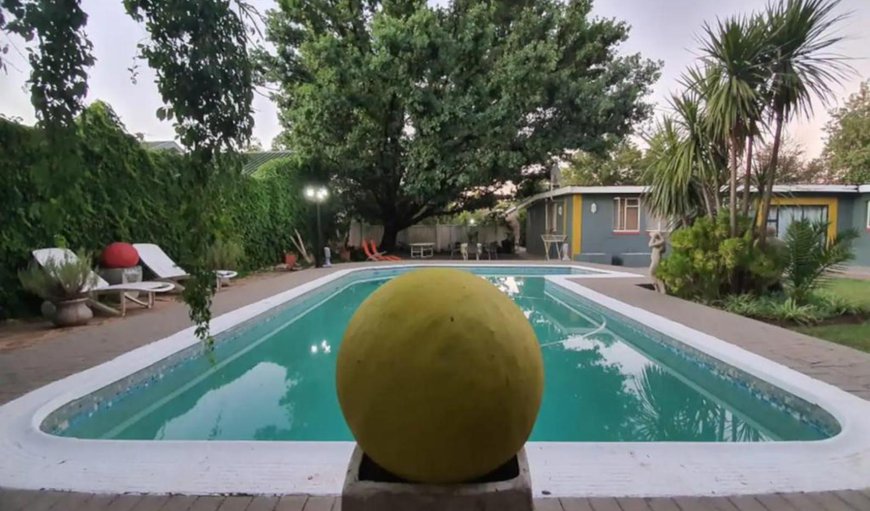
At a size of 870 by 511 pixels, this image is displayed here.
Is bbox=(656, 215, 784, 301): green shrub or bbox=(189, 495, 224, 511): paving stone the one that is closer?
bbox=(189, 495, 224, 511): paving stone

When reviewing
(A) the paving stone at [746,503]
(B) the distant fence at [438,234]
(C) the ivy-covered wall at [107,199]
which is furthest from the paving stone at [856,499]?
(B) the distant fence at [438,234]

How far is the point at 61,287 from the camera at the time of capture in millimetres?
6203

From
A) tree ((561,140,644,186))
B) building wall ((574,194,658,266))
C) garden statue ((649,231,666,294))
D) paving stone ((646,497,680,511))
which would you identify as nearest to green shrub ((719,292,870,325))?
garden statue ((649,231,666,294))

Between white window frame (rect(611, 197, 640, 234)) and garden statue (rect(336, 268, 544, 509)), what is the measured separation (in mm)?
17975

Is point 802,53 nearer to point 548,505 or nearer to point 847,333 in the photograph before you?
point 847,333

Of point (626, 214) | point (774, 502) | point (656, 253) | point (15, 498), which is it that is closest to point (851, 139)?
point (626, 214)

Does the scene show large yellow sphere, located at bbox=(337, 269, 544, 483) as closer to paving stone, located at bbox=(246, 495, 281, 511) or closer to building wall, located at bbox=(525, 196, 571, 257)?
paving stone, located at bbox=(246, 495, 281, 511)

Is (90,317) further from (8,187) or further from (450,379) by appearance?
(450,379)

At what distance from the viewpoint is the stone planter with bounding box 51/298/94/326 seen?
20.2ft

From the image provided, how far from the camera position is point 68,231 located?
742 centimetres

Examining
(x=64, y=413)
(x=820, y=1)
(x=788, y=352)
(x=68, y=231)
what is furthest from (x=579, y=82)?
(x=64, y=413)

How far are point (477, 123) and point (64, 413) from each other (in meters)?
13.9

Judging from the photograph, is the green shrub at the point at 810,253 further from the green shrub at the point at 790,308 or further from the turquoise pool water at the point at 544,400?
the turquoise pool water at the point at 544,400

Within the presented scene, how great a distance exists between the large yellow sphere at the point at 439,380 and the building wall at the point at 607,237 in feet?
57.4
